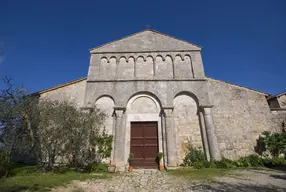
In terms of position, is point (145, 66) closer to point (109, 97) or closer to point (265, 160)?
point (109, 97)

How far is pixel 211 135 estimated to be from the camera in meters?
9.65

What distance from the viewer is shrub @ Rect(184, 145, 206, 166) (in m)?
9.14

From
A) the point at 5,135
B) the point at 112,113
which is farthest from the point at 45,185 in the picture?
the point at 112,113

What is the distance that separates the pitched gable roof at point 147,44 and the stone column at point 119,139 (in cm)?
549

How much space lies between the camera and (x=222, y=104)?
35.4 feet

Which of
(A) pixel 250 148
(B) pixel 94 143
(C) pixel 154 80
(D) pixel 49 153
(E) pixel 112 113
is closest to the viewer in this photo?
(D) pixel 49 153

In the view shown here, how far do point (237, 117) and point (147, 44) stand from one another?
8.89m

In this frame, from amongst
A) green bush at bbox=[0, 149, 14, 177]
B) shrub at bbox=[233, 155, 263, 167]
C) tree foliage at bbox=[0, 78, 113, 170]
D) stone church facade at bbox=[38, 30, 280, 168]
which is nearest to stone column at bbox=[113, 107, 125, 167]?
stone church facade at bbox=[38, 30, 280, 168]

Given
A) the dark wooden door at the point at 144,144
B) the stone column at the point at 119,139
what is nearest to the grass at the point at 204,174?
the dark wooden door at the point at 144,144

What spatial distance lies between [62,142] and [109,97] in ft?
14.0

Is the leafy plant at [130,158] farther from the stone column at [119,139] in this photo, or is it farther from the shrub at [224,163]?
the shrub at [224,163]

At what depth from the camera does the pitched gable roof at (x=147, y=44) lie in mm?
12711

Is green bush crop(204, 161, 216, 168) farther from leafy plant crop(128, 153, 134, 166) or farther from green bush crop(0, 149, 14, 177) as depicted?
green bush crop(0, 149, 14, 177)

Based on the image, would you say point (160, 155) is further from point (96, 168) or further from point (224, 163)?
point (96, 168)
